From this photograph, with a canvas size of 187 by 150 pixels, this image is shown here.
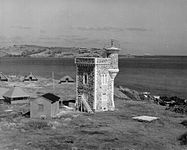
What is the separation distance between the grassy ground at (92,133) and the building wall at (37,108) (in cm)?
136

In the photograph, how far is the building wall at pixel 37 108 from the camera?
3017cm

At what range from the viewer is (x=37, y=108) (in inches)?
1193

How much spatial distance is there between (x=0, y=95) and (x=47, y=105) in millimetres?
11022

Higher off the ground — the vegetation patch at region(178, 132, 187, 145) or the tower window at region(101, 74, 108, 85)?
the tower window at region(101, 74, 108, 85)

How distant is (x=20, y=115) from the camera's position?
30906mm

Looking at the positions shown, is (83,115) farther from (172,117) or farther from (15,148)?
(15,148)

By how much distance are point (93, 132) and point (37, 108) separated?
7.91 meters

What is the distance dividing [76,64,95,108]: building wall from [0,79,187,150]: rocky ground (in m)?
2.35

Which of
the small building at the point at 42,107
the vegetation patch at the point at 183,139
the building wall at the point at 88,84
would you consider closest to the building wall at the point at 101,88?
the building wall at the point at 88,84

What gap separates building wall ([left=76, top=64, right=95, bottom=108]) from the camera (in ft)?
109

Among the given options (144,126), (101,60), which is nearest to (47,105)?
(101,60)

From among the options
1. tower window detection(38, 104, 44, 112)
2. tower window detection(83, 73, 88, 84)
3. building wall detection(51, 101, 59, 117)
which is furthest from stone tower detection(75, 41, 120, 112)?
tower window detection(38, 104, 44, 112)

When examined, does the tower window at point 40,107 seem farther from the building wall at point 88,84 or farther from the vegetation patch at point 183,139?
the vegetation patch at point 183,139

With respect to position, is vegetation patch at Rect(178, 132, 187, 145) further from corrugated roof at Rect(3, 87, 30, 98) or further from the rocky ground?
corrugated roof at Rect(3, 87, 30, 98)
